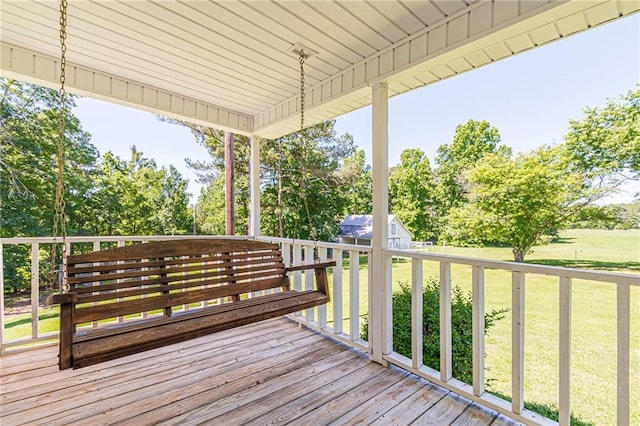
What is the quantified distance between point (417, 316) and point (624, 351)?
1.10m

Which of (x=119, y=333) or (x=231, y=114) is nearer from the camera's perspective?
(x=119, y=333)

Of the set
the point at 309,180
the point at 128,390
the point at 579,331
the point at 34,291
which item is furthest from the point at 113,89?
the point at 309,180

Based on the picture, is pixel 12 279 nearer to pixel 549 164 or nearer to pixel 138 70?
pixel 138 70

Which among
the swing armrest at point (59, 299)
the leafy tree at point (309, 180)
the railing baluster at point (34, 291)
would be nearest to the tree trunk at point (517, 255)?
the leafy tree at point (309, 180)

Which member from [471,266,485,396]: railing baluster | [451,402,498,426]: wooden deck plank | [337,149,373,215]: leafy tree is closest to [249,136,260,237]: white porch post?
[471,266,485,396]: railing baluster

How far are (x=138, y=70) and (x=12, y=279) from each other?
6.80 metres

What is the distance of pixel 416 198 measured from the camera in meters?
10.6

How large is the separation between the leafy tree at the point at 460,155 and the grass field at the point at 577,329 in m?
2.58

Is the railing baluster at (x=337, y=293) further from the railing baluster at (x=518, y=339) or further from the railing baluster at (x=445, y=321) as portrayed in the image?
the railing baluster at (x=518, y=339)

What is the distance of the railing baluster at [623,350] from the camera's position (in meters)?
1.29

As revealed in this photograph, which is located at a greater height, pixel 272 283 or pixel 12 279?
pixel 272 283

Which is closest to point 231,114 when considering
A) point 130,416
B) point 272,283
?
point 272,283

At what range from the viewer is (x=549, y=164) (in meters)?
8.72

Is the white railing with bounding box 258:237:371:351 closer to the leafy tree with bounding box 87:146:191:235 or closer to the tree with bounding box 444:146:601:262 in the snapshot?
the tree with bounding box 444:146:601:262
